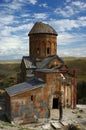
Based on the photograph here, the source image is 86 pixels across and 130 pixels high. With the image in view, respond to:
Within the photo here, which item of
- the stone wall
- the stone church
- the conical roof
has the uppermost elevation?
the conical roof

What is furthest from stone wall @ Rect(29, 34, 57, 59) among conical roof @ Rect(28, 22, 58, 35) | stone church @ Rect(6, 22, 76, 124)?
conical roof @ Rect(28, 22, 58, 35)

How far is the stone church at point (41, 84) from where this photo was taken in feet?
71.8

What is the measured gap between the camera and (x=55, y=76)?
957 inches

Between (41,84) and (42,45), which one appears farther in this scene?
(42,45)

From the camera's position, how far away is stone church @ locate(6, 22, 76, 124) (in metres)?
21.9

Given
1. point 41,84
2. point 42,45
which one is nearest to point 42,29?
point 42,45

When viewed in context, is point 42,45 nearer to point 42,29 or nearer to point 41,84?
point 42,29

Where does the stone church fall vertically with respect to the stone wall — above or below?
below

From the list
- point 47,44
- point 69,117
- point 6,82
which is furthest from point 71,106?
point 6,82

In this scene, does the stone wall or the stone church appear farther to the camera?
the stone wall

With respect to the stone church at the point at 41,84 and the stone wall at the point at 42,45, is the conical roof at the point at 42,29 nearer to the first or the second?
the stone church at the point at 41,84

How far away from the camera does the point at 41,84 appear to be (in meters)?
23.5

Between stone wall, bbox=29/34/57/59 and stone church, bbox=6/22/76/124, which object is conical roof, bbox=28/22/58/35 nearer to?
stone church, bbox=6/22/76/124

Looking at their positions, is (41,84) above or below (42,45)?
below
